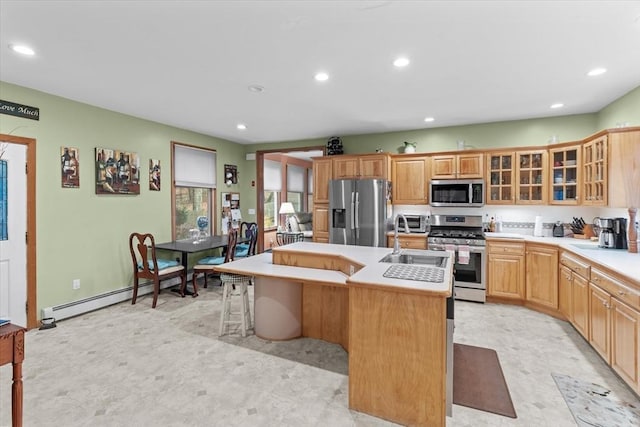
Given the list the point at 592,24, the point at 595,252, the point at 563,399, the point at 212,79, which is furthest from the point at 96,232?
the point at 595,252

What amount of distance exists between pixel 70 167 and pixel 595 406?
5.51 meters

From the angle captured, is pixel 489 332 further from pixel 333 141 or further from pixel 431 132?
pixel 333 141

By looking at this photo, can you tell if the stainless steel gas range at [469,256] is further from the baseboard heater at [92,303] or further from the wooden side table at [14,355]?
the baseboard heater at [92,303]

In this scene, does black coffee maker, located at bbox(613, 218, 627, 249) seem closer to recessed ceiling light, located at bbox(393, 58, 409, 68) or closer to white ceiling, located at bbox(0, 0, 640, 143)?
white ceiling, located at bbox(0, 0, 640, 143)

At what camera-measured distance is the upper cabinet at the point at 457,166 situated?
15.8 feet

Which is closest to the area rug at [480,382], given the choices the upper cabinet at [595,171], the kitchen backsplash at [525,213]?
the upper cabinet at [595,171]

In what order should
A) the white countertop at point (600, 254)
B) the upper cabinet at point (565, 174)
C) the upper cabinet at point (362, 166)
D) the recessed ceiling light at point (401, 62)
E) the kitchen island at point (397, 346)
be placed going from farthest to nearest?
the upper cabinet at point (362, 166)
the upper cabinet at point (565, 174)
the recessed ceiling light at point (401, 62)
the white countertop at point (600, 254)
the kitchen island at point (397, 346)

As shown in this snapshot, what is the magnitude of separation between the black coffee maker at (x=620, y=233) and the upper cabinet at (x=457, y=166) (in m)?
1.73

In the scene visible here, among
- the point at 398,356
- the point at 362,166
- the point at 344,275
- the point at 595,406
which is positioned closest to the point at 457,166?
the point at 362,166

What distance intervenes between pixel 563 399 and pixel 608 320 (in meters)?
0.81

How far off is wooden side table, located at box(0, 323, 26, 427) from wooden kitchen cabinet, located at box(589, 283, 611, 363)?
393 centimetres

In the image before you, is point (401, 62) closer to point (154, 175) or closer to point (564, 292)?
point (564, 292)

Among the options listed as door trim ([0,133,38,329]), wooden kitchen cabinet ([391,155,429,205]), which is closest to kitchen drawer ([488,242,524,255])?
wooden kitchen cabinet ([391,155,429,205])

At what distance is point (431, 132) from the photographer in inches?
210
